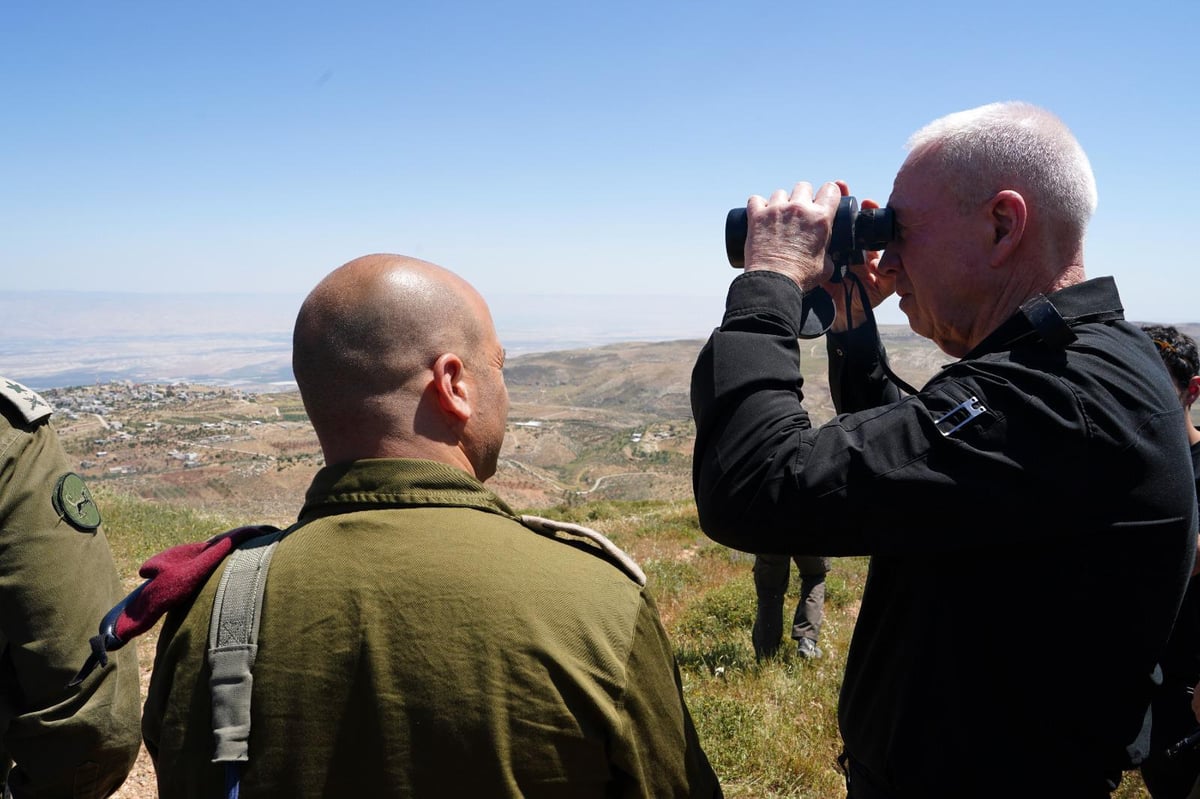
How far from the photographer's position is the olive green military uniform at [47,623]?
7.75 ft

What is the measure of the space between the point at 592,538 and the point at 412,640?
0.44 meters

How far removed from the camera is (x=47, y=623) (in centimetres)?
238

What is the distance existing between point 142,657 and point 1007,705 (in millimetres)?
6530

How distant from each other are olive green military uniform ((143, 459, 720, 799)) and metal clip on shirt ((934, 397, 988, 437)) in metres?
0.70

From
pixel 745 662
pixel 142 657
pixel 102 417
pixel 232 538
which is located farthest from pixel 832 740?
pixel 102 417

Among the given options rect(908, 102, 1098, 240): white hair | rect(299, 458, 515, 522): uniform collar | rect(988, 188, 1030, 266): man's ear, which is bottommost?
rect(299, 458, 515, 522): uniform collar

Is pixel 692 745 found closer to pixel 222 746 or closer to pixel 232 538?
pixel 222 746

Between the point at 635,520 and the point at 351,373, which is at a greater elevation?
the point at 351,373

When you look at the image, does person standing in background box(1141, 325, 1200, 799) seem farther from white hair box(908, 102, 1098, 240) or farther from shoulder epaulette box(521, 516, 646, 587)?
shoulder epaulette box(521, 516, 646, 587)

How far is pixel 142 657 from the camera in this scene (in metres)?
6.04

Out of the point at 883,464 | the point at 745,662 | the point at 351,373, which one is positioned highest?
the point at 351,373

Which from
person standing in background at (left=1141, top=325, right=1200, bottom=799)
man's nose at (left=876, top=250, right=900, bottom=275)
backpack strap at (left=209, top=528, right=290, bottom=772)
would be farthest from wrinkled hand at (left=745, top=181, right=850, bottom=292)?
person standing in background at (left=1141, top=325, right=1200, bottom=799)

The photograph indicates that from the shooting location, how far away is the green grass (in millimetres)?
4062

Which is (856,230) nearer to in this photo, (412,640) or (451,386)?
(451,386)
